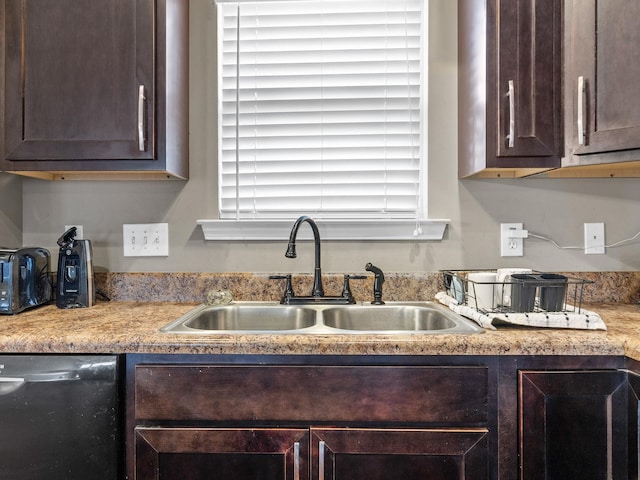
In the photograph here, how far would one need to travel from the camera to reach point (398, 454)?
3.30ft

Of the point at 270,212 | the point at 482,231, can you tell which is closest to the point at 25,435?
the point at 270,212

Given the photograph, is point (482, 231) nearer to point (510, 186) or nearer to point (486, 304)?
point (510, 186)

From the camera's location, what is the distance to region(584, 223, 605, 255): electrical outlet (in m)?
1.61

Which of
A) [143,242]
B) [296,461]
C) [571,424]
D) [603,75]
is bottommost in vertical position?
[296,461]

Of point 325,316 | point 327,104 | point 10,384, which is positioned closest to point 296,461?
point 325,316

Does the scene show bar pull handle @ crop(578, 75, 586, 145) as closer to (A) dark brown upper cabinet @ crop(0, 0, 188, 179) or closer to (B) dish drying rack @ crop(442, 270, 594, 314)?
(B) dish drying rack @ crop(442, 270, 594, 314)

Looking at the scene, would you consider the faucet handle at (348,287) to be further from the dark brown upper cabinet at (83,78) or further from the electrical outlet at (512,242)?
the dark brown upper cabinet at (83,78)

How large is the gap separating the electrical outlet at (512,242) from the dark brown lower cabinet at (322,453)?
832mm

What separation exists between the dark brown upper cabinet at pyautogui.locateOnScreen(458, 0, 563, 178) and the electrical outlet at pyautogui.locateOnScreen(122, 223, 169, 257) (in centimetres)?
128

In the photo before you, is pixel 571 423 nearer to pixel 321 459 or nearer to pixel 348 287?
pixel 321 459

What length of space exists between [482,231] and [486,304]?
433 mm

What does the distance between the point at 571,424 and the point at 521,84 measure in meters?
1.02

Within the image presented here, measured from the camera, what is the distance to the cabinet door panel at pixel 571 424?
100 cm

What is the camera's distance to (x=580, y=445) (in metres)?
1.00
